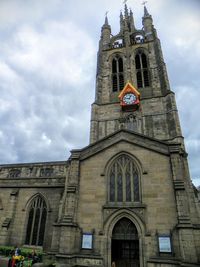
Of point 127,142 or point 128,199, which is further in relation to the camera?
point 127,142

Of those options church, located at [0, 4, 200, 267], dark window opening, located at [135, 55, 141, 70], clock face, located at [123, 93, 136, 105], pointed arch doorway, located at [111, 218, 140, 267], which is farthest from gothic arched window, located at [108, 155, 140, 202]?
dark window opening, located at [135, 55, 141, 70]

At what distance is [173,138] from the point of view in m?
27.5

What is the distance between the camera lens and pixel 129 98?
104 feet

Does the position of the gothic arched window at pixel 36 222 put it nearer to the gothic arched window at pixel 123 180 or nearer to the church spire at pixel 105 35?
the gothic arched window at pixel 123 180

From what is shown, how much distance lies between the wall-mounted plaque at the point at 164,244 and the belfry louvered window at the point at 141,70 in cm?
2579

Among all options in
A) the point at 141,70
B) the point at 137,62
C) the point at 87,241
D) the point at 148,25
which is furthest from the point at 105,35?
the point at 87,241

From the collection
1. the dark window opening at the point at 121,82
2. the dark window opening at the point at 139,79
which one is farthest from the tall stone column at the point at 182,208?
the dark window opening at the point at 121,82

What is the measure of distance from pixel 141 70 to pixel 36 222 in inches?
1166

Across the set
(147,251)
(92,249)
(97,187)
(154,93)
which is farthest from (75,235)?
(154,93)

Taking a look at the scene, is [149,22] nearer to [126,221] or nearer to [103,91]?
[103,91]

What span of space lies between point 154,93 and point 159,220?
73.8 feet

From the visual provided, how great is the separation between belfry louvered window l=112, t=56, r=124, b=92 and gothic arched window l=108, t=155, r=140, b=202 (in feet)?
67.2

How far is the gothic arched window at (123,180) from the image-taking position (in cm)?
1689

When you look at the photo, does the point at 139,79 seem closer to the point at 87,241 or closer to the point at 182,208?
the point at 182,208
